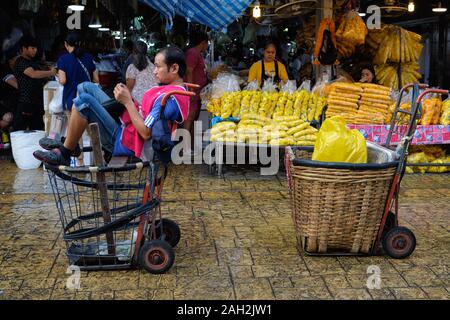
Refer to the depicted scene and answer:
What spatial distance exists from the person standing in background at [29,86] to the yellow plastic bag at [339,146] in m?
5.97

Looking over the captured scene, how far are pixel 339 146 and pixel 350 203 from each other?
467 millimetres

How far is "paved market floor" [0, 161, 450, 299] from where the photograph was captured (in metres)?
4.11

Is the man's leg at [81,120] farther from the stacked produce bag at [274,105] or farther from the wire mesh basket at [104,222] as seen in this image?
the stacked produce bag at [274,105]

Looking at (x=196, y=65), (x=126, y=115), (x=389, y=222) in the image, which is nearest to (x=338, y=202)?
(x=389, y=222)

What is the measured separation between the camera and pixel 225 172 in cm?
841

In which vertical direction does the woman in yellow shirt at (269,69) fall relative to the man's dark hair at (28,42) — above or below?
below

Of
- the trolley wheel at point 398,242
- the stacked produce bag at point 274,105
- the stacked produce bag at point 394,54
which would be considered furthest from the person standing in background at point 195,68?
the trolley wheel at point 398,242

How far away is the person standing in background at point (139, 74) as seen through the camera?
883 centimetres

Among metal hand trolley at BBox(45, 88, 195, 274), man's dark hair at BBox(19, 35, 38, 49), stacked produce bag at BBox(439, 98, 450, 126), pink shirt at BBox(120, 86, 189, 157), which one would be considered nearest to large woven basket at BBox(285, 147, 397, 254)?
pink shirt at BBox(120, 86, 189, 157)

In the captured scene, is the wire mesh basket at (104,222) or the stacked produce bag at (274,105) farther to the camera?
the stacked produce bag at (274,105)

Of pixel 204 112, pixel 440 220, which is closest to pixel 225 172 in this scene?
pixel 204 112

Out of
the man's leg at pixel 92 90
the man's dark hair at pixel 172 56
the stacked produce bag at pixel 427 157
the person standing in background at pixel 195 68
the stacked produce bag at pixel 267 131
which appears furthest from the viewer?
the person standing in background at pixel 195 68

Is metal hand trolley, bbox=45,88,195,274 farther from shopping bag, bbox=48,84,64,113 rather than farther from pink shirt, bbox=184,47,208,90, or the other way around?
pink shirt, bbox=184,47,208,90

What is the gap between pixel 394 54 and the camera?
30.4 ft
